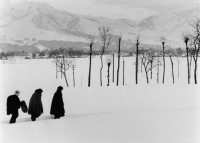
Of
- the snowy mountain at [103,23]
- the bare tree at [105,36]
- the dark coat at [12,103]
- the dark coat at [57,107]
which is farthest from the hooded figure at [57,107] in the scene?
the bare tree at [105,36]

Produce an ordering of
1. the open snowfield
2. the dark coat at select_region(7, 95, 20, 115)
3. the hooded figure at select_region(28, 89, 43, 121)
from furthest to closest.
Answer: the hooded figure at select_region(28, 89, 43, 121), the dark coat at select_region(7, 95, 20, 115), the open snowfield

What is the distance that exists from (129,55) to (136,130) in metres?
33.3

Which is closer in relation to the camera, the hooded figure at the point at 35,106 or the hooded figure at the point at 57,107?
the hooded figure at the point at 35,106

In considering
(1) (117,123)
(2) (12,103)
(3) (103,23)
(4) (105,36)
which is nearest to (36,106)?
(2) (12,103)

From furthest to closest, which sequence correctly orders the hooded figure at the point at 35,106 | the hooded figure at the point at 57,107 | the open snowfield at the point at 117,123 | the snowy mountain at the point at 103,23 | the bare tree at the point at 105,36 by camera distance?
the bare tree at the point at 105,36 < the snowy mountain at the point at 103,23 < the hooded figure at the point at 57,107 < the hooded figure at the point at 35,106 < the open snowfield at the point at 117,123

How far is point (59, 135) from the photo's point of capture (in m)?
11.8

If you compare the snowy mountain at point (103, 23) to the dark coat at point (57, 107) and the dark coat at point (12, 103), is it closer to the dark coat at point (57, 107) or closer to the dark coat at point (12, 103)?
the dark coat at point (12, 103)

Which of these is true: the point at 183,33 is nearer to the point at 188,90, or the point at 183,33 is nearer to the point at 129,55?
the point at 188,90

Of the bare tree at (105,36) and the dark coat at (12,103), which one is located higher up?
the bare tree at (105,36)

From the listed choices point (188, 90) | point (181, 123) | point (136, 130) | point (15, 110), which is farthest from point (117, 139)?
point (188, 90)

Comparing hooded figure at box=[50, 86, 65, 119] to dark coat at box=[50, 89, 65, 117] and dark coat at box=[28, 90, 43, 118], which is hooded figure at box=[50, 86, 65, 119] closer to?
dark coat at box=[50, 89, 65, 117]

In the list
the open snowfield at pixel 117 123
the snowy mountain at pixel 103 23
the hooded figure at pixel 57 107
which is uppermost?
the snowy mountain at pixel 103 23

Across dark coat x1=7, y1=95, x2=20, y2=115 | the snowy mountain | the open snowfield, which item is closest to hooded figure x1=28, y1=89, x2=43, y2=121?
the open snowfield

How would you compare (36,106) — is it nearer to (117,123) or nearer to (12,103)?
(12,103)
